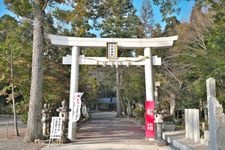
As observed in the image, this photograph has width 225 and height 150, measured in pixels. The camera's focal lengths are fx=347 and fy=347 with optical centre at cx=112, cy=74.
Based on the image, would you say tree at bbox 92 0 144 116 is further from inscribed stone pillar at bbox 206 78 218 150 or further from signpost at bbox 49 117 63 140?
inscribed stone pillar at bbox 206 78 218 150

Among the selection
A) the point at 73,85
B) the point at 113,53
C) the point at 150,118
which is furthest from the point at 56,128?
the point at 113,53

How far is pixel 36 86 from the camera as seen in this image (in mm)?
15586

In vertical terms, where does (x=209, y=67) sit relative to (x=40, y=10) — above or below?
below

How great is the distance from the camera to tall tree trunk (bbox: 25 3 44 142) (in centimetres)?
1542

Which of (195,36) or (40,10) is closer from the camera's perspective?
(40,10)

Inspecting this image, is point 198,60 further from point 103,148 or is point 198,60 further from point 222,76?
point 103,148

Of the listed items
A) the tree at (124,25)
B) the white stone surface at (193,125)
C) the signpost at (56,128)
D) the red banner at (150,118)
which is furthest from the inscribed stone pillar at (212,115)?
the tree at (124,25)

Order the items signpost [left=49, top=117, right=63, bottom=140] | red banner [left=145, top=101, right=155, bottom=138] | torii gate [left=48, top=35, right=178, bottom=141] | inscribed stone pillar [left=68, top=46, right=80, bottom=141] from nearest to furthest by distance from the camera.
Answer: signpost [left=49, top=117, right=63, bottom=140] → red banner [left=145, top=101, right=155, bottom=138] → inscribed stone pillar [left=68, top=46, right=80, bottom=141] → torii gate [left=48, top=35, right=178, bottom=141]

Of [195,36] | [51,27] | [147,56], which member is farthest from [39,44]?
[195,36]

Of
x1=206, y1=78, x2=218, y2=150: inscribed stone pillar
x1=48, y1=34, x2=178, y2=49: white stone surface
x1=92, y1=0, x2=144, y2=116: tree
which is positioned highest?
x1=92, y1=0, x2=144, y2=116: tree

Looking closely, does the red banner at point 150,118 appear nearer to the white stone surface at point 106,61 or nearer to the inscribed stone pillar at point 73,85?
the white stone surface at point 106,61

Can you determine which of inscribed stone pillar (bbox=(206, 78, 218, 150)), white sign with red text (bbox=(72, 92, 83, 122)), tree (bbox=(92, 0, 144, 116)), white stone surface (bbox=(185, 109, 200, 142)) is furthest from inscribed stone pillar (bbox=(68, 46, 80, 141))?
tree (bbox=(92, 0, 144, 116))

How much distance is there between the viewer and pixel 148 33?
116 feet

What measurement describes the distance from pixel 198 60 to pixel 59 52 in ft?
42.3
